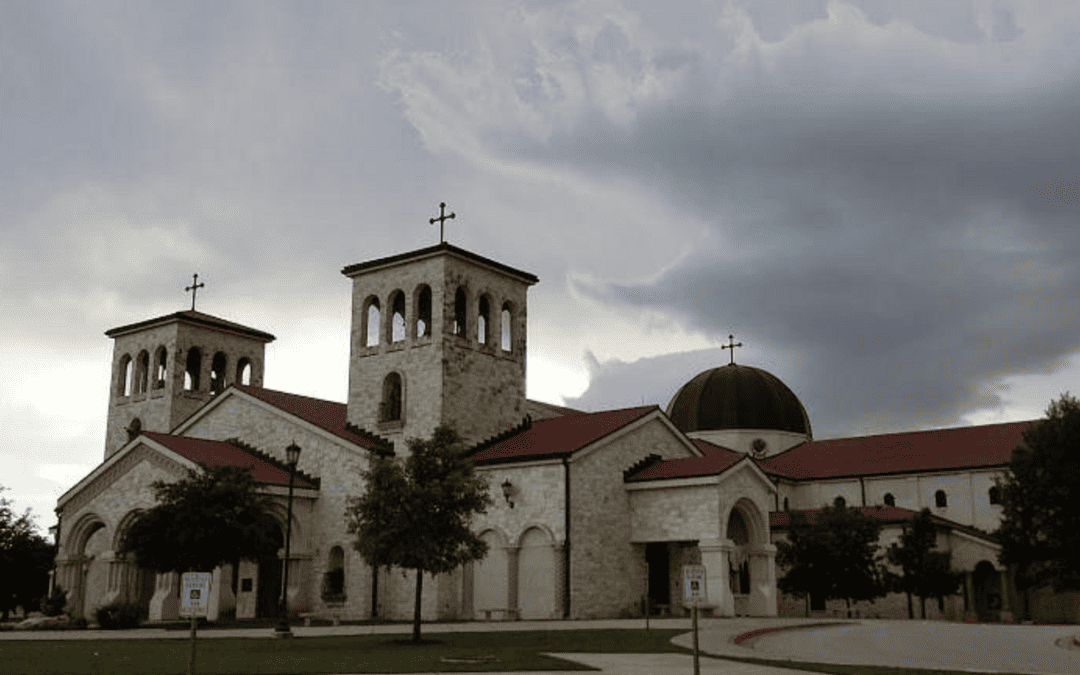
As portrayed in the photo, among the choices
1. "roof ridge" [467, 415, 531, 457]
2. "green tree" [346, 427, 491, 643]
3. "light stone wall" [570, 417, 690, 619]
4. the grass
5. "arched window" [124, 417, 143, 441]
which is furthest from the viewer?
"arched window" [124, 417, 143, 441]

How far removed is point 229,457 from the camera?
4538 centimetres

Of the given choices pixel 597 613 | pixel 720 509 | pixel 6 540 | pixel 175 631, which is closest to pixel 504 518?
pixel 597 613

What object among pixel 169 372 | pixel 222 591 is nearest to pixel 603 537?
pixel 222 591

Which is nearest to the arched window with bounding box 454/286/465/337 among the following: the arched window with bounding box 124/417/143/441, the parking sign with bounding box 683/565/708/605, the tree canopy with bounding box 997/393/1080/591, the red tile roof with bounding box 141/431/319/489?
the red tile roof with bounding box 141/431/319/489

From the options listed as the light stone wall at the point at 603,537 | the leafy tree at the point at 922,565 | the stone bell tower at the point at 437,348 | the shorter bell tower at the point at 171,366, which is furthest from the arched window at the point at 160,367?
the leafy tree at the point at 922,565

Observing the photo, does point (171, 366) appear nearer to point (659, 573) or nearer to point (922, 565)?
point (659, 573)

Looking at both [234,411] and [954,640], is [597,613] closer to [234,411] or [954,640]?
[954,640]

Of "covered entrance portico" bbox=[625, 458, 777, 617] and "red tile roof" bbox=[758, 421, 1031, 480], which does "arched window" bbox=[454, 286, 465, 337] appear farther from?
"red tile roof" bbox=[758, 421, 1031, 480]

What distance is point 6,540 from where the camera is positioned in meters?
53.0

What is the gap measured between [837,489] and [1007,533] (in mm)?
17895

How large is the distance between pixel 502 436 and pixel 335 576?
370 inches

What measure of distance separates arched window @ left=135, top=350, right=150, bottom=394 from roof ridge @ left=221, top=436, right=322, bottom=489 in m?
12.3

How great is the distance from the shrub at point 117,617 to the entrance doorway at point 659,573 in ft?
68.2

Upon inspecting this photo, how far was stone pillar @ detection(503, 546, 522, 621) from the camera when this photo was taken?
42188mm
